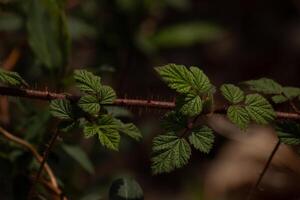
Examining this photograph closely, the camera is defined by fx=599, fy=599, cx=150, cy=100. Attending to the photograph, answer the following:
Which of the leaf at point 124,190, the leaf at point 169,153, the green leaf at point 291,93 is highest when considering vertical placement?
the green leaf at point 291,93

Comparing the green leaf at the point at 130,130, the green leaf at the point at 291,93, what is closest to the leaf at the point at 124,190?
the green leaf at the point at 130,130

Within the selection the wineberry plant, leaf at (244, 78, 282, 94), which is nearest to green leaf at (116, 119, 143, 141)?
the wineberry plant

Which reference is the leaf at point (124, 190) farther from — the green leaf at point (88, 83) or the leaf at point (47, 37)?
the leaf at point (47, 37)

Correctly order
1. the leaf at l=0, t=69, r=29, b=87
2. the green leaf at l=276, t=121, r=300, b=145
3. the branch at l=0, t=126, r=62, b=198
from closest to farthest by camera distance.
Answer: the leaf at l=0, t=69, r=29, b=87 → the green leaf at l=276, t=121, r=300, b=145 → the branch at l=0, t=126, r=62, b=198

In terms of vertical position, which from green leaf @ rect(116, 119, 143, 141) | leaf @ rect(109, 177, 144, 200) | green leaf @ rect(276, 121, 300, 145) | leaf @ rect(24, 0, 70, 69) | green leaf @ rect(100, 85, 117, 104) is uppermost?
leaf @ rect(24, 0, 70, 69)

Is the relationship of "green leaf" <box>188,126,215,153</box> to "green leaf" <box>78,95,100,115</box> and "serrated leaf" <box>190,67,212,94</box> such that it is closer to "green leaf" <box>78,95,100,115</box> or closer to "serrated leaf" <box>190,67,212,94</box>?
"serrated leaf" <box>190,67,212,94</box>

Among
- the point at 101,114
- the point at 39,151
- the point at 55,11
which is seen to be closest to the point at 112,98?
the point at 101,114

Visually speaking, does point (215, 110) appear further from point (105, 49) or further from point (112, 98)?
Result: point (105, 49)

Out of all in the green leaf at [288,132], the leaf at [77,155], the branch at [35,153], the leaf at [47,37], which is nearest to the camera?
the green leaf at [288,132]
